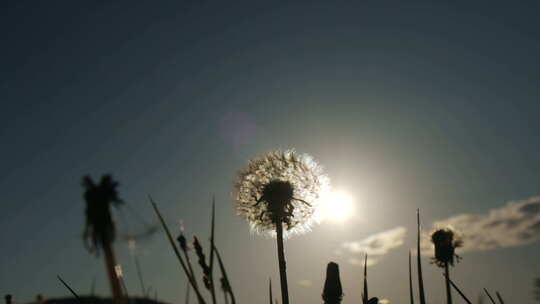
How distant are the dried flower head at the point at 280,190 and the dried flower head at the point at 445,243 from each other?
149 inches

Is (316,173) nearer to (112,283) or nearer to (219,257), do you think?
(219,257)

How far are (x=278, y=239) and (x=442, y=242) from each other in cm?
797

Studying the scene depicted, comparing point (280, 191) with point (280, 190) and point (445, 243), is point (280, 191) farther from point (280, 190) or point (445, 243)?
point (445, 243)

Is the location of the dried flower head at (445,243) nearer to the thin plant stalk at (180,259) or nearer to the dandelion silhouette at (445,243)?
the dandelion silhouette at (445,243)

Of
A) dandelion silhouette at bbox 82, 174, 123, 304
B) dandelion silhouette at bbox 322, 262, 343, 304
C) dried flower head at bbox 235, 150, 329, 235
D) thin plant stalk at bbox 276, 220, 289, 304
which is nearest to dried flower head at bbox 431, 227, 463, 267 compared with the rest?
dried flower head at bbox 235, 150, 329, 235

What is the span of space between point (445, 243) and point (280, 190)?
575 cm

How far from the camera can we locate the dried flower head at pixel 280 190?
10547 millimetres

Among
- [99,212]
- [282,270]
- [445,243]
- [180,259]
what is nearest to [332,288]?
[282,270]

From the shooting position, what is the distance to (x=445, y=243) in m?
13.6

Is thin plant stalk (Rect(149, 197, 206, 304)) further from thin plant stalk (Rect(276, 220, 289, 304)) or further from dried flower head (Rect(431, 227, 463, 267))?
dried flower head (Rect(431, 227, 463, 267))

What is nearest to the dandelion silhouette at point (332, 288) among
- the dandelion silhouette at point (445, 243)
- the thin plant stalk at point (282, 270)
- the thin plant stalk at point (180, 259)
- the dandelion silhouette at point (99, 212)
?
the thin plant stalk at point (282, 270)

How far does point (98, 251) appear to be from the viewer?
6.34 ft

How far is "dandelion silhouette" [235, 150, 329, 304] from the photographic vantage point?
34.5 ft

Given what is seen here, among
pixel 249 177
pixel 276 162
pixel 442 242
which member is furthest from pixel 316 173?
pixel 442 242
